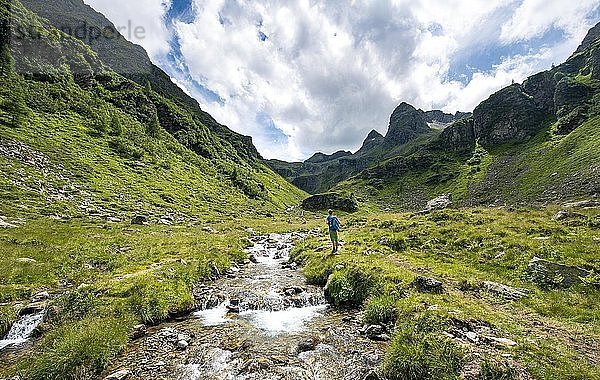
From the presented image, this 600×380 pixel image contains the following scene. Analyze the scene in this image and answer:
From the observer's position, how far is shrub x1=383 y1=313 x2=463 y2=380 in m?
9.38

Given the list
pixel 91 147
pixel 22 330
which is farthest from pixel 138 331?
pixel 91 147

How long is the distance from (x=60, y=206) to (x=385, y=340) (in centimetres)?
5907

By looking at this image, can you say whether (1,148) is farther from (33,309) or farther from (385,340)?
(385,340)

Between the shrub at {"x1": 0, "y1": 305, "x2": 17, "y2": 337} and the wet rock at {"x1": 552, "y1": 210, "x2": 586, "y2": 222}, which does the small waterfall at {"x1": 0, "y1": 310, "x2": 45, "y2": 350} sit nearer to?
the shrub at {"x1": 0, "y1": 305, "x2": 17, "y2": 337}

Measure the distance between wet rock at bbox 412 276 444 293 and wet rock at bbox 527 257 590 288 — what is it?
4.85 meters

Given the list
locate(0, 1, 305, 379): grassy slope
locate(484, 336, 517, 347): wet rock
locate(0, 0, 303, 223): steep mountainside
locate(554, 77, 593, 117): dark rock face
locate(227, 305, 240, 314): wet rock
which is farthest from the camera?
locate(554, 77, 593, 117): dark rock face

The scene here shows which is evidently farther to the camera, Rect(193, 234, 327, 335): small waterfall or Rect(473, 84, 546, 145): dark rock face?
Rect(473, 84, 546, 145): dark rock face

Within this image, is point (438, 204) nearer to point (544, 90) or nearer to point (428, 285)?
point (428, 285)

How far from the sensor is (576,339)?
9805 millimetres

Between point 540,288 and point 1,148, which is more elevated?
point 1,148

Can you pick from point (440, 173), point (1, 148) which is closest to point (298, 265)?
point (1, 148)

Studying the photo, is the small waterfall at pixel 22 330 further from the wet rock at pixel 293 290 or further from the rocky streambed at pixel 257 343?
the wet rock at pixel 293 290

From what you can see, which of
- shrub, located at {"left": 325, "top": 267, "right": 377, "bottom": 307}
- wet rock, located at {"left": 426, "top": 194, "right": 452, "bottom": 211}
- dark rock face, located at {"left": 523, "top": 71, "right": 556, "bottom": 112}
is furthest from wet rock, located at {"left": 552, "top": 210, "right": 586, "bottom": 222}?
dark rock face, located at {"left": 523, "top": 71, "right": 556, "bottom": 112}

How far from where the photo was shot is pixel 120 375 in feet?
36.1
